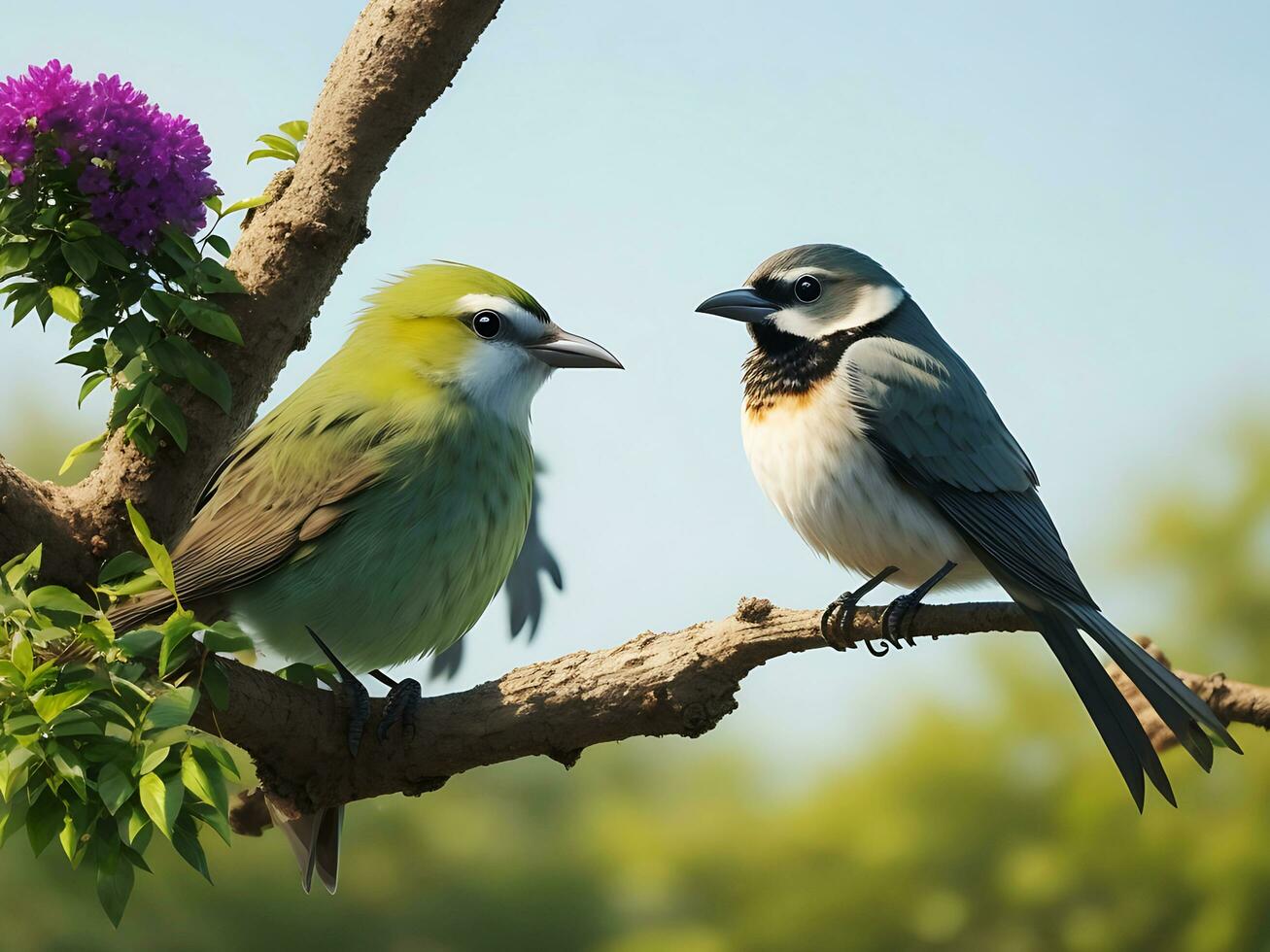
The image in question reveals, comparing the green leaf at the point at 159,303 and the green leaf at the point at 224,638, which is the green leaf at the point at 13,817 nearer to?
the green leaf at the point at 224,638

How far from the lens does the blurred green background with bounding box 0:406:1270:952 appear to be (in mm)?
8859

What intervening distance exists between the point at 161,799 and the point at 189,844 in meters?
0.16

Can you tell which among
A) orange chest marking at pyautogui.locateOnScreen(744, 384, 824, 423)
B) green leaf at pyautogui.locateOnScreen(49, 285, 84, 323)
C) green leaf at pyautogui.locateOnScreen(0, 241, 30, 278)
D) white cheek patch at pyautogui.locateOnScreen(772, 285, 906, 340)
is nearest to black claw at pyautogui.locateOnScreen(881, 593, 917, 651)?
orange chest marking at pyautogui.locateOnScreen(744, 384, 824, 423)

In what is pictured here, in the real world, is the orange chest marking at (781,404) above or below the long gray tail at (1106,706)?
above

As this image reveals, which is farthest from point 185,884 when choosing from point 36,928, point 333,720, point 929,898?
point 333,720

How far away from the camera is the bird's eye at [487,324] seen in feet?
10.0

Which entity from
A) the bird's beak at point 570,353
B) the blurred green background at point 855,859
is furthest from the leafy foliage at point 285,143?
the blurred green background at point 855,859

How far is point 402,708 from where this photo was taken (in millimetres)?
3051

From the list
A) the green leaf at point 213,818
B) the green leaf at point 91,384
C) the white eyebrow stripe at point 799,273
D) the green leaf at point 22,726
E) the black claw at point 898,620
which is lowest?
the green leaf at point 213,818

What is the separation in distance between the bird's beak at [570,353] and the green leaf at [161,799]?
1.22 meters

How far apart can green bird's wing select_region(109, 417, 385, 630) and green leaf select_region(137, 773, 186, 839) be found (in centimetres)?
51

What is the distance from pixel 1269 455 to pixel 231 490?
8356mm

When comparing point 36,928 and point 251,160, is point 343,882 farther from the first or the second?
point 251,160

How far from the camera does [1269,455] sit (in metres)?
9.48
